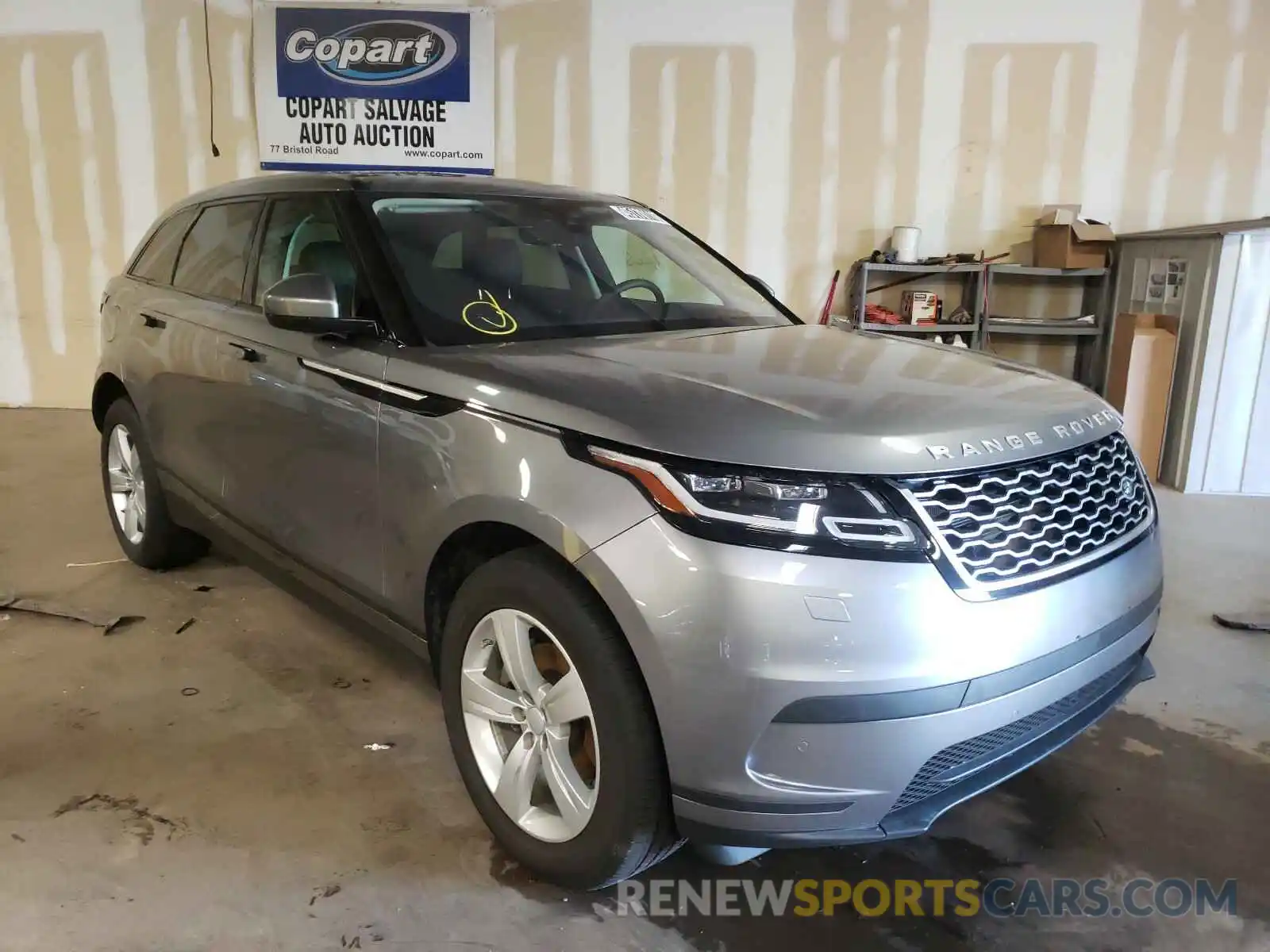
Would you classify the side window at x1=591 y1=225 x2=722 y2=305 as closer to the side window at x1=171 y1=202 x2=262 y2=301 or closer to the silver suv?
the silver suv

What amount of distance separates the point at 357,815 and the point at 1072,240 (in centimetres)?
606

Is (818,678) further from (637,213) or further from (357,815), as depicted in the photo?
(637,213)

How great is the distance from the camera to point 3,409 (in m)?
7.38

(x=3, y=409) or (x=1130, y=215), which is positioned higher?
(x=1130, y=215)

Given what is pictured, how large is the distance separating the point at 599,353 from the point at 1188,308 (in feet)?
15.8

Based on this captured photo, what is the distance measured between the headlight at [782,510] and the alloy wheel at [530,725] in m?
0.39

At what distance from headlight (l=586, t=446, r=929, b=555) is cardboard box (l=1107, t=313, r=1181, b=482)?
474 centimetres

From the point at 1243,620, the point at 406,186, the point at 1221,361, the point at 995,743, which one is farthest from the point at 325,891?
the point at 1221,361

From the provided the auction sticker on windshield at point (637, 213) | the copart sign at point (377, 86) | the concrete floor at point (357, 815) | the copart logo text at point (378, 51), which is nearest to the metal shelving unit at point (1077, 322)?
the concrete floor at point (357, 815)

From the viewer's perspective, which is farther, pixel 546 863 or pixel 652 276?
pixel 652 276

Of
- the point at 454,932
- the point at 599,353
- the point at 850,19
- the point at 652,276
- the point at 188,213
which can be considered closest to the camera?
the point at 454,932

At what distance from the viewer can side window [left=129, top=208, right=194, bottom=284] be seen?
11.2ft

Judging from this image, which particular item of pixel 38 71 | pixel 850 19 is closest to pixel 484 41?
pixel 850 19

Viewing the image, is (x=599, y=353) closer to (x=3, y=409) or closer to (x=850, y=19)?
(x=850, y=19)
